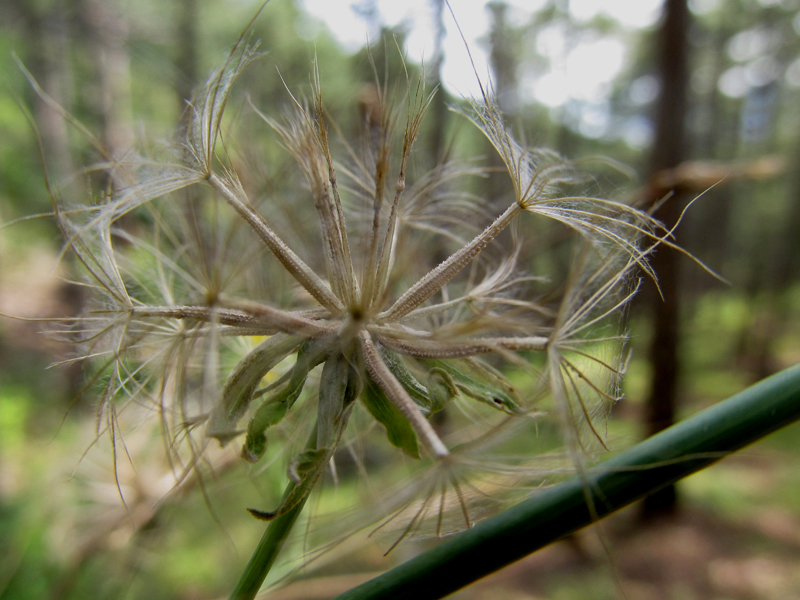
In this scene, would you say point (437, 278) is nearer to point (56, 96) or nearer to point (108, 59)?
point (108, 59)

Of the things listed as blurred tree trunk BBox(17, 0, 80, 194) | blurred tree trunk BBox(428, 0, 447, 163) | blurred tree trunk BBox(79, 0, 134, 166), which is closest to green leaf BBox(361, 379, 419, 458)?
blurred tree trunk BBox(428, 0, 447, 163)

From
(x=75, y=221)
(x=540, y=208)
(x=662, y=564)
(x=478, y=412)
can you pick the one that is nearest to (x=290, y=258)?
(x=540, y=208)

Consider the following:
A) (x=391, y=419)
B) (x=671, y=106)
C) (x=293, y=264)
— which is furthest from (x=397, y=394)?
(x=671, y=106)

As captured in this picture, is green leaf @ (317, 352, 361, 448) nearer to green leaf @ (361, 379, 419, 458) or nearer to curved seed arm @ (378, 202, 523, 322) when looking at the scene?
green leaf @ (361, 379, 419, 458)

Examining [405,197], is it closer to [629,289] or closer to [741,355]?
[629,289]

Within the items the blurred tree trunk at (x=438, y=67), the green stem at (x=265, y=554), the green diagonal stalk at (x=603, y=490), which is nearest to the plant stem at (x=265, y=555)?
the green stem at (x=265, y=554)
